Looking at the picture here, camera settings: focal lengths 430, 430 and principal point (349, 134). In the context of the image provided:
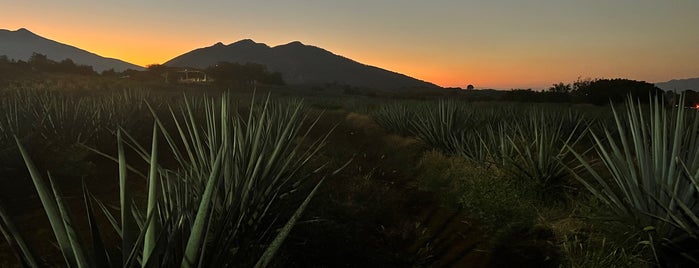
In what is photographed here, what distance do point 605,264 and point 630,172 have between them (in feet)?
3.09

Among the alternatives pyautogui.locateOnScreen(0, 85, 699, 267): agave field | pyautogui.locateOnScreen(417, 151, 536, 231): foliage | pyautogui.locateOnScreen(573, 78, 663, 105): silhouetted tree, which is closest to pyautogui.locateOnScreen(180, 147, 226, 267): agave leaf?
pyautogui.locateOnScreen(0, 85, 699, 267): agave field

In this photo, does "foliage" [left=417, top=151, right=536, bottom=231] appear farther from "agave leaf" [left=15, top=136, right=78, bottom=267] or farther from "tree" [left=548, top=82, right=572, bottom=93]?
"tree" [left=548, top=82, right=572, bottom=93]

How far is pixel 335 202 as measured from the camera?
5.08 meters

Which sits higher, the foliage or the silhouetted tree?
the silhouetted tree

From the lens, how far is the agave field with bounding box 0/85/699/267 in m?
1.59

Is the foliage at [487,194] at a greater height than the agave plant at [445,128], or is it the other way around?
the agave plant at [445,128]

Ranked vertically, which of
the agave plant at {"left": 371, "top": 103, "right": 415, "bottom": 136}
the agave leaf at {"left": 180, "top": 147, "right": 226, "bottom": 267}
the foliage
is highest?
the agave leaf at {"left": 180, "top": 147, "right": 226, "bottom": 267}

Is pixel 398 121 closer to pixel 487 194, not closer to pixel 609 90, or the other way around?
pixel 487 194

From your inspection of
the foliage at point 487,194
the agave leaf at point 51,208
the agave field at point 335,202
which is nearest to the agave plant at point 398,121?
the agave field at point 335,202

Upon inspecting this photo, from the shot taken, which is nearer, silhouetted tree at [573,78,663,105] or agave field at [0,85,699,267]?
agave field at [0,85,699,267]

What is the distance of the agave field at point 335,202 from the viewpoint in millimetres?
1586

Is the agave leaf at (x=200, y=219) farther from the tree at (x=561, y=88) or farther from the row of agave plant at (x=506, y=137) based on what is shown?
the tree at (x=561, y=88)

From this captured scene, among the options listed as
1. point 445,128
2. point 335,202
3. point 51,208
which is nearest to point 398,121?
point 445,128

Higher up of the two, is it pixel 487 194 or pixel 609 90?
pixel 609 90
